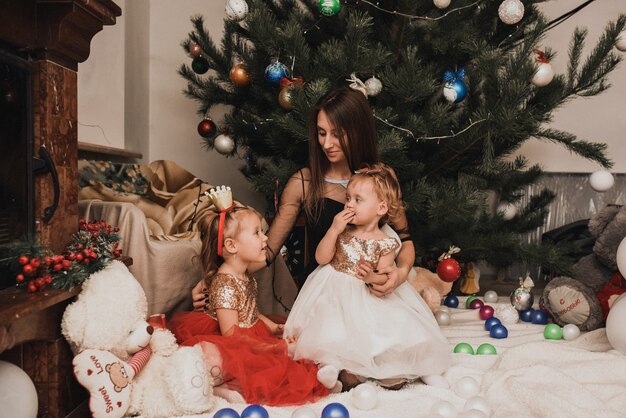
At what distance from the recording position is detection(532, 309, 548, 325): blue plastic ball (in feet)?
9.36

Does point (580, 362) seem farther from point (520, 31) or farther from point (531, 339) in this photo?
point (520, 31)

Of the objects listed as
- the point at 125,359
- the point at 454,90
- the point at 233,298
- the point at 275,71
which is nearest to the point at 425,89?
the point at 454,90

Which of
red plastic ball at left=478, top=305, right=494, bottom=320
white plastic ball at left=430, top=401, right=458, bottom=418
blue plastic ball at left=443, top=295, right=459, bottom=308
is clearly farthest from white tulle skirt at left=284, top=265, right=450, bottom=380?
blue plastic ball at left=443, top=295, right=459, bottom=308

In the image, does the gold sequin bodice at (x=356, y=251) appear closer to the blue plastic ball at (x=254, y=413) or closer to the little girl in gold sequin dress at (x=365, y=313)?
the little girl in gold sequin dress at (x=365, y=313)

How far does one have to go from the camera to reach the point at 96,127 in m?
3.29

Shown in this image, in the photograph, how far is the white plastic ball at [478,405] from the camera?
1.65 meters

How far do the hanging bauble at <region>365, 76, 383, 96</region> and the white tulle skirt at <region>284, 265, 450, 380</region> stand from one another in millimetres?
976

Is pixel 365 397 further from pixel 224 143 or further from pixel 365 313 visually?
pixel 224 143

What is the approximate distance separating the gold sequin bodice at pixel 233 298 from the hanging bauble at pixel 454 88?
1.32m

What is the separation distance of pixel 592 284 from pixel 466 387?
1230 millimetres

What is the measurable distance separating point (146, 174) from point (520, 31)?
1.99 meters

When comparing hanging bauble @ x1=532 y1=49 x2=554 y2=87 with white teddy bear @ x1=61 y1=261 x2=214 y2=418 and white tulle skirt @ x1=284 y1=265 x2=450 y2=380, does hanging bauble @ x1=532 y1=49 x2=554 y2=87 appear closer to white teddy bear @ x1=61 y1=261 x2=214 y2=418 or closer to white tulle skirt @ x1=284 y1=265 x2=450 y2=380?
white tulle skirt @ x1=284 y1=265 x2=450 y2=380

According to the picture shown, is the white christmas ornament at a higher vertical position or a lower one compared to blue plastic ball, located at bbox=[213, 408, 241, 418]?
higher

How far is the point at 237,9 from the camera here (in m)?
2.74
